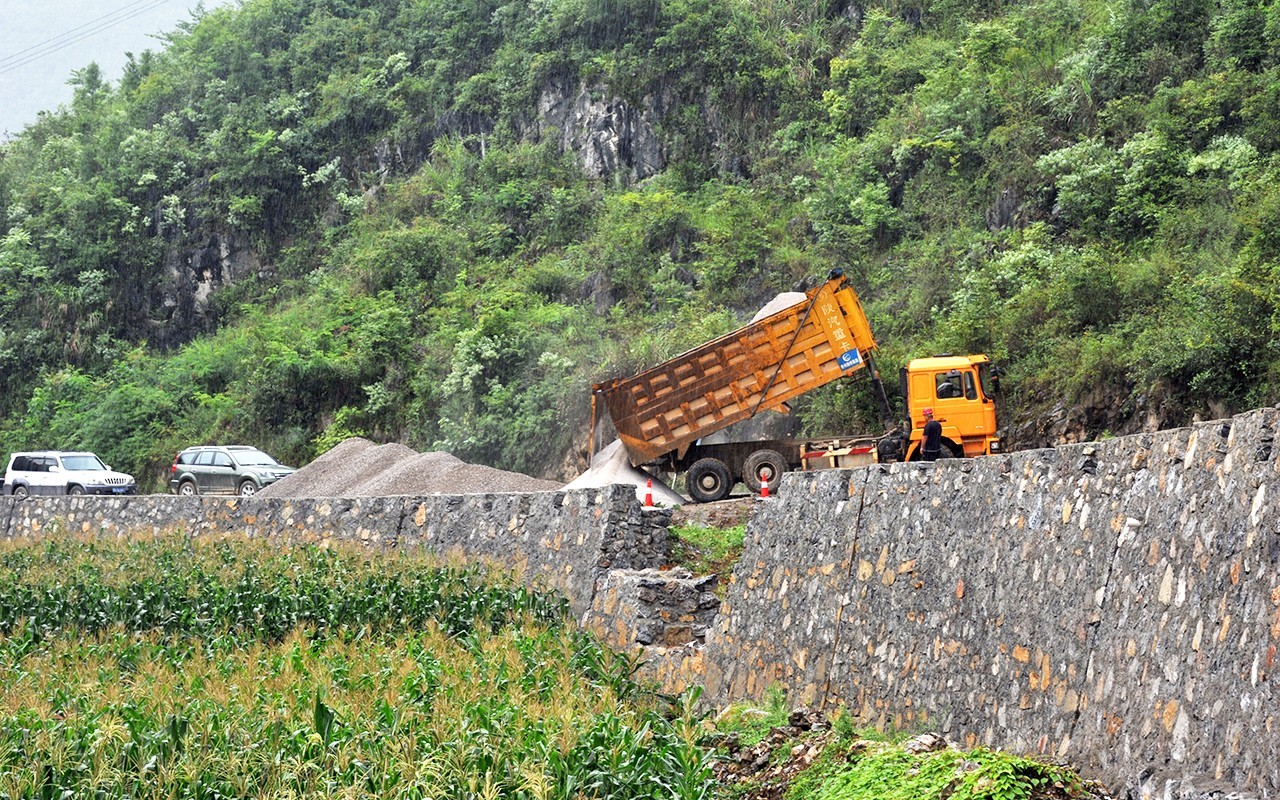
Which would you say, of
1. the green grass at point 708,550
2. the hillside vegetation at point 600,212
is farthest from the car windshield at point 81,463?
the green grass at point 708,550

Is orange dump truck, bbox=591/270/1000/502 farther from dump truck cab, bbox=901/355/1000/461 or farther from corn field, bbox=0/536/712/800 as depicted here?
corn field, bbox=0/536/712/800

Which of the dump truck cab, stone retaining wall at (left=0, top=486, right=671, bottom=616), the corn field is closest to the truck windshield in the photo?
the dump truck cab

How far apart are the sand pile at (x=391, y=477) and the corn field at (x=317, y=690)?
7.24m

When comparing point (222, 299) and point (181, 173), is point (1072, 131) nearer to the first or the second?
point (222, 299)

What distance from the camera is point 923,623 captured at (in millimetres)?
7938

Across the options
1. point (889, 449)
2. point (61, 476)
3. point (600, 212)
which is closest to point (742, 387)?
point (889, 449)

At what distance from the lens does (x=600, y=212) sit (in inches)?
1577

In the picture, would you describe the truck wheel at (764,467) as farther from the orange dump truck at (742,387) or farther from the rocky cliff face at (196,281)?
the rocky cliff face at (196,281)

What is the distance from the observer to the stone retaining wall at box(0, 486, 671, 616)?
14.2 meters

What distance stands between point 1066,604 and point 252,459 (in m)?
27.5

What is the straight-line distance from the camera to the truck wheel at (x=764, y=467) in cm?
2259

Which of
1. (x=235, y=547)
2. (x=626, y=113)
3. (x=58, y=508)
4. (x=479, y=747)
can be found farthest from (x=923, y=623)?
(x=626, y=113)

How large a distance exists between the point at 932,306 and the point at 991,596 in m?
20.4

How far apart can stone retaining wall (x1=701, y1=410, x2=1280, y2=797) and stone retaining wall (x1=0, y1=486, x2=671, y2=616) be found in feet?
14.0
